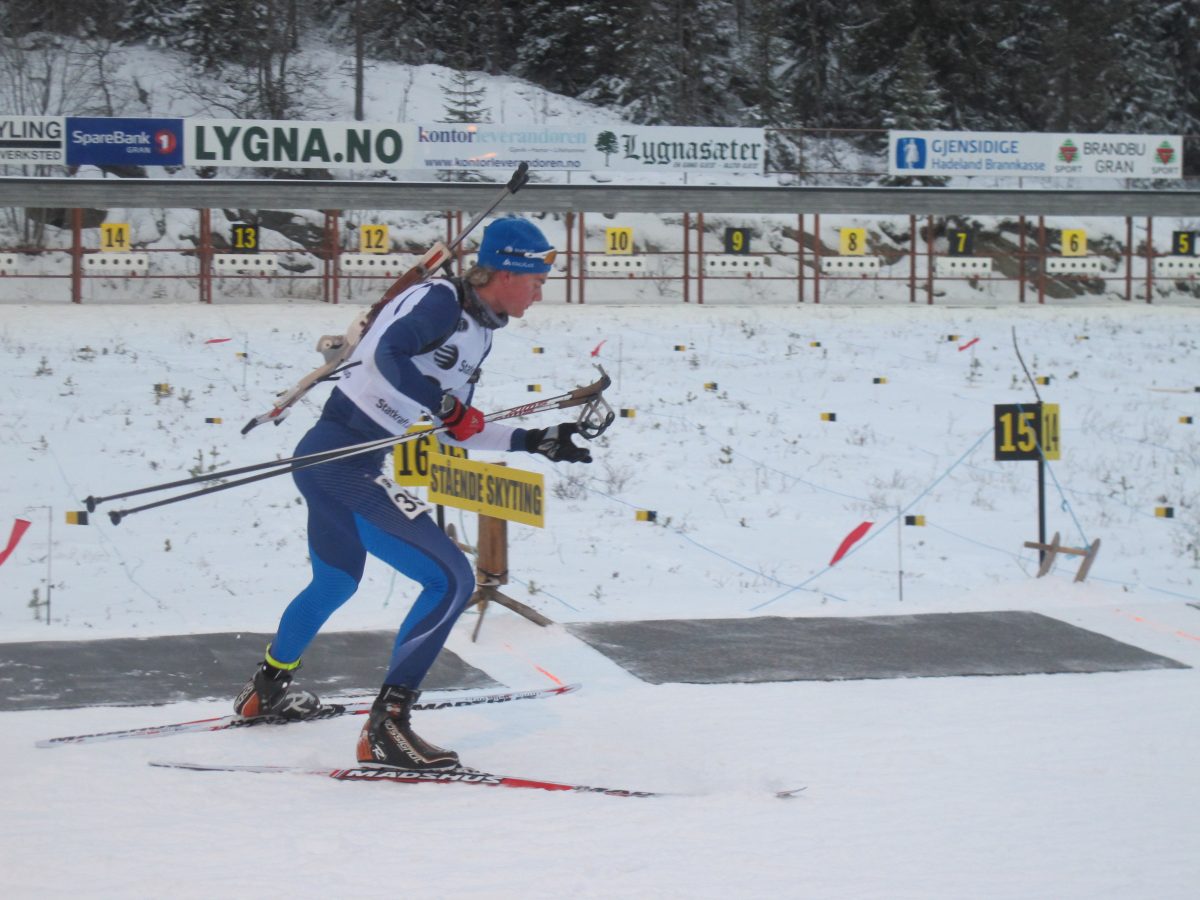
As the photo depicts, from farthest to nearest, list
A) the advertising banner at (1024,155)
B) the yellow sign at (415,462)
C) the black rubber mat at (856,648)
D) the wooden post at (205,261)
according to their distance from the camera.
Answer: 1. the advertising banner at (1024,155)
2. the wooden post at (205,261)
3. the yellow sign at (415,462)
4. the black rubber mat at (856,648)

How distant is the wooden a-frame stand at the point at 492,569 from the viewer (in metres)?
6.64

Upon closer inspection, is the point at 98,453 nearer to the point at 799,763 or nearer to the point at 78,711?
the point at 78,711

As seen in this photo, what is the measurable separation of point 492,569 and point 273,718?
1813 mm

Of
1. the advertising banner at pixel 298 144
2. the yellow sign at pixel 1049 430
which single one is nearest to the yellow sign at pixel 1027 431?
the yellow sign at pixel 1049 430

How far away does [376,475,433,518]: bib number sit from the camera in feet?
15.3

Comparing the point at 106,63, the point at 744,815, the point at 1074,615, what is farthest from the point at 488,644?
the point at 106,63

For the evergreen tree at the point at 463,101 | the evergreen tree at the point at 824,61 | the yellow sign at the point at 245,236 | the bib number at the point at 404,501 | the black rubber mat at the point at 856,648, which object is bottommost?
the black rubber mat at the point at 856,648

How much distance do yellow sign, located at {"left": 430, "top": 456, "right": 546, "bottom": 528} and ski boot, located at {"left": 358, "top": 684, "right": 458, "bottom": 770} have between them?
1914mm

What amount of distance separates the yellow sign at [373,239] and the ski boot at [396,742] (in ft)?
70.2

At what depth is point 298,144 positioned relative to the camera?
78.7 ft

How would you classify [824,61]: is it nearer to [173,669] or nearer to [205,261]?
[205,261]

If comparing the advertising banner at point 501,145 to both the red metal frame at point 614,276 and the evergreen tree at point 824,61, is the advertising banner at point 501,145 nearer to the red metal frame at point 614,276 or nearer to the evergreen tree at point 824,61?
the red metal frame at point 614,276

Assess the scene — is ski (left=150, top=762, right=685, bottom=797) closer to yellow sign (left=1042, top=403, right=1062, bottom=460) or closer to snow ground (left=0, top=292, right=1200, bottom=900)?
snow ground (left=0, top=292, right=1200, bottom=900)

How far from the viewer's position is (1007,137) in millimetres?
27031
